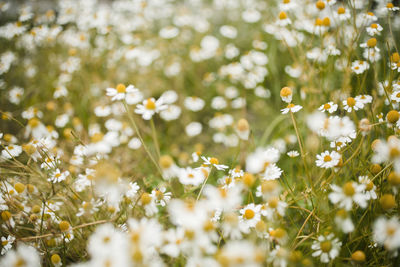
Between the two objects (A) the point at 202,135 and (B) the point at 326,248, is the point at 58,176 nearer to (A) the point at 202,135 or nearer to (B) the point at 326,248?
(B) the point at 326,248

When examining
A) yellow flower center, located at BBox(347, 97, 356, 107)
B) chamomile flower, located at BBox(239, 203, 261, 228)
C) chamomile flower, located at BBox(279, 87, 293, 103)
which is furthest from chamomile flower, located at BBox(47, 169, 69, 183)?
yellow flower center, located at BBox(347, 97, 356, 107)

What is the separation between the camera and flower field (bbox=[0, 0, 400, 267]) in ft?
2.09

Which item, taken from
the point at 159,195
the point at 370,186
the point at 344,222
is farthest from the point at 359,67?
the point at 159,195

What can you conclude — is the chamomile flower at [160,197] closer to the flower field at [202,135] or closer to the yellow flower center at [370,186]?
the flower field at [202,135]

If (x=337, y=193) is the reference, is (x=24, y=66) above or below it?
below

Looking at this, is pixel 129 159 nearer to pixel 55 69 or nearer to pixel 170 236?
pixel 170 236

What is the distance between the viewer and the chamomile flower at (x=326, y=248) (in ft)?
2.09

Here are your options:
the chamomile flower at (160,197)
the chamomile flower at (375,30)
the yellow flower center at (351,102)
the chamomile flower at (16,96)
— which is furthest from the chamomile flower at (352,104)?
the chamomile flower at (16,96)

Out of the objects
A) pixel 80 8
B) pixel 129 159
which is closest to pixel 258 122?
pixel 129 159

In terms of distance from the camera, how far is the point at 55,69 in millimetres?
1929

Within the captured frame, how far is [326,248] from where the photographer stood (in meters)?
0.65

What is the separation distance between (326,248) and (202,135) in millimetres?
1210

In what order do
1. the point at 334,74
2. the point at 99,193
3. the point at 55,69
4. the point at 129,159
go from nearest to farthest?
the point at 99,193
the point at 129,159
the point at 334,74
the point at 55,69

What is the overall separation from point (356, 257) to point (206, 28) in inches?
80.9
